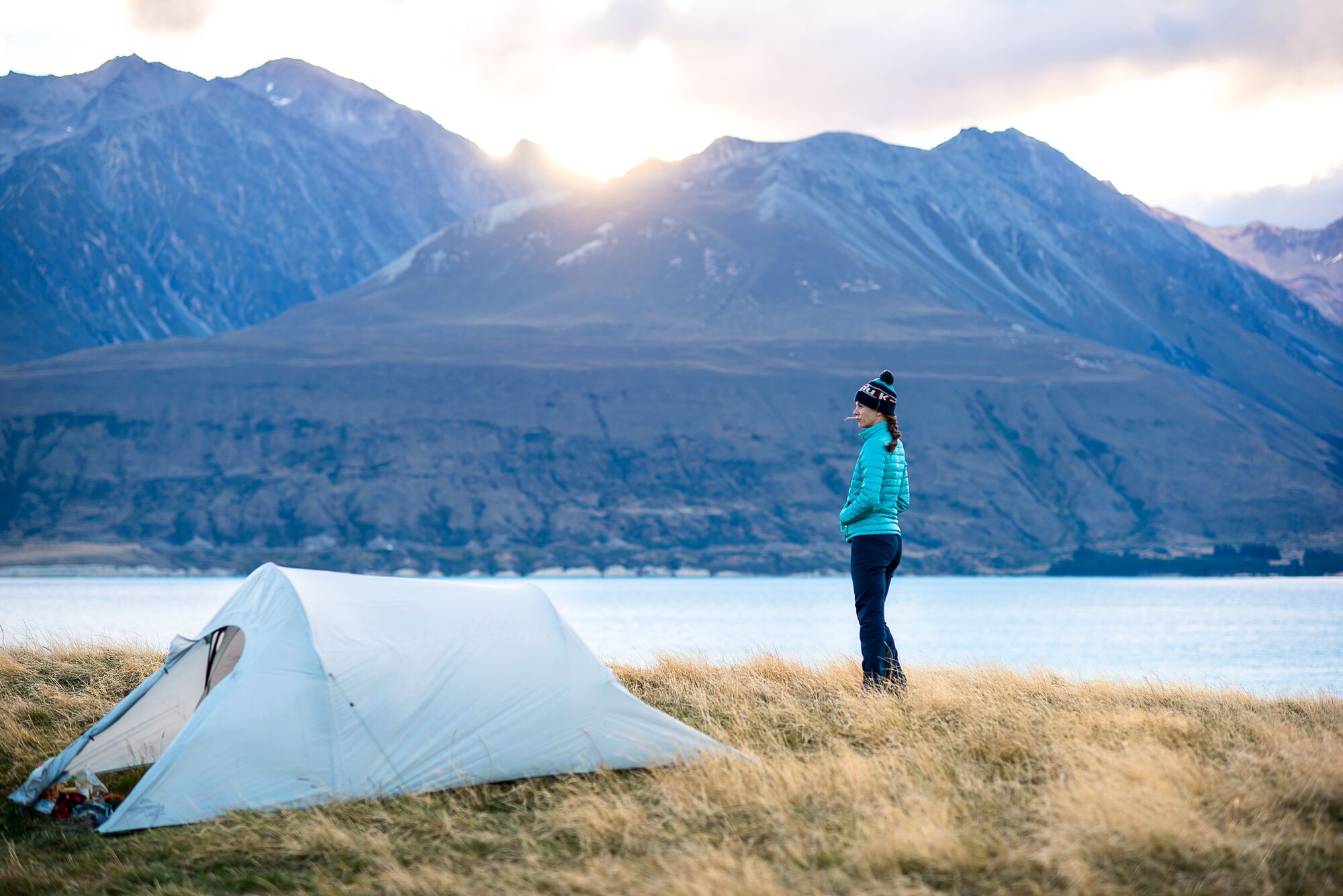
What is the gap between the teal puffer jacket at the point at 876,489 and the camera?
923cm

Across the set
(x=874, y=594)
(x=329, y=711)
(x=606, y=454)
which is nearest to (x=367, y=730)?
(x=329, y=711)

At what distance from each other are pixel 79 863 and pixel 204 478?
13197cm

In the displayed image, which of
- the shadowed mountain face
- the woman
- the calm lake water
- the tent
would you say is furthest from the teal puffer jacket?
the shadowed mountain face

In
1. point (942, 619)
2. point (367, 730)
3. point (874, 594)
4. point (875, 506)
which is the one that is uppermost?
point (875, 506)

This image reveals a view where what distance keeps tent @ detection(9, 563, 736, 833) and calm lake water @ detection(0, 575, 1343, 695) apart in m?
5.30

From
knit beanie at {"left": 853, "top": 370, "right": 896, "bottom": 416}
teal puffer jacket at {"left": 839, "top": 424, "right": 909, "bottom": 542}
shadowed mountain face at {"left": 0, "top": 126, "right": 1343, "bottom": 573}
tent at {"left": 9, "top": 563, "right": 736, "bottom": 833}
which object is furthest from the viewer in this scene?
shadowed mountain face at {"left": 0, "top": 126, "right": 1343, "bottom": 573}

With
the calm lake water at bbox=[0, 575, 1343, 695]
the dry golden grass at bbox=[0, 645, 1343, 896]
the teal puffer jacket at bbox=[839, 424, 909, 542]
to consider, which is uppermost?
the teal puffer jacket at bbox=[839, 424, 909, 542]

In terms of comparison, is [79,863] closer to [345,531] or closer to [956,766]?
[956,766]

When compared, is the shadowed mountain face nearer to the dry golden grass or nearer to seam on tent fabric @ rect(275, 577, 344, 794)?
seam on tent fabric @ rect(275, 577, 344, 794)

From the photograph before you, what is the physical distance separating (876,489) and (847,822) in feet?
9.90

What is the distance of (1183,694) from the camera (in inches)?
418

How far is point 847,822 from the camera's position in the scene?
22.1 ft

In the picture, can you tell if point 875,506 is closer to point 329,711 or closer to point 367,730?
point 367,730

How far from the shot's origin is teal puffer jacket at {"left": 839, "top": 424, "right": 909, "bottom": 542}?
923 cm
